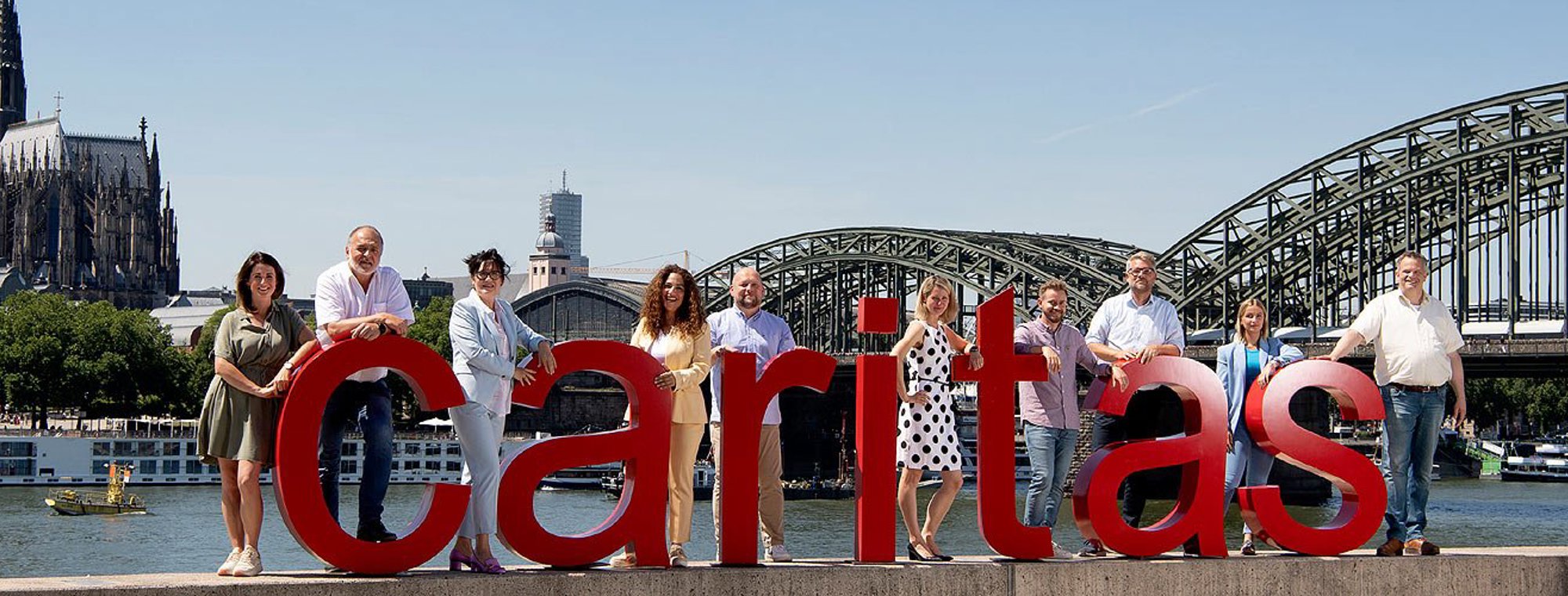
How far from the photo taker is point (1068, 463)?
511 inches

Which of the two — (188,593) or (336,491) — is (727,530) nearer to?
(336,491)

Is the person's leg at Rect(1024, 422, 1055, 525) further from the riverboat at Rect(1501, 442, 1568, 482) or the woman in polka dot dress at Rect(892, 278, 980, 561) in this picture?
the riverboat at Rect(1501, 442, 1568, 482)

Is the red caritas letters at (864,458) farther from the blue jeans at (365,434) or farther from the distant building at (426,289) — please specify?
the distant building at (426,289)

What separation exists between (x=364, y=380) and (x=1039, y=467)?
4.45m

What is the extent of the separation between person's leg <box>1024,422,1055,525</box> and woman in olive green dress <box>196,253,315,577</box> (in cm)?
478

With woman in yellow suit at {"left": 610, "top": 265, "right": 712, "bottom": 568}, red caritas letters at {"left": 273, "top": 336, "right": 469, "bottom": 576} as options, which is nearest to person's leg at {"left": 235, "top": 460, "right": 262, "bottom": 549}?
red caritas letters at {"left": 273, "top": 336, "right": 469, "bottom": 576}

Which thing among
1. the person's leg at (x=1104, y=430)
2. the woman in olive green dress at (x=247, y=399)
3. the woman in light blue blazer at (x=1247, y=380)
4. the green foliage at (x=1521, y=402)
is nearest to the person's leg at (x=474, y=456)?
the woman in olive green dress at (x=247, y=399)

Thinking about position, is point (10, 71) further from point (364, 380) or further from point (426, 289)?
point (364, 380)

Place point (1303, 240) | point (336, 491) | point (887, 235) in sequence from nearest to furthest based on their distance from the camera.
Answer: point (336, 491) < point (1303, 240) < point (887, 235)

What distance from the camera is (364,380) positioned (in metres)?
11.1

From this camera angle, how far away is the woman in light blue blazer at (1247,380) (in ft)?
43.9

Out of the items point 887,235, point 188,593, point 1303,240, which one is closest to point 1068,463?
point 188,593

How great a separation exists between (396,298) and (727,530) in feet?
7.85

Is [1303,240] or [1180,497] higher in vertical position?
[1303,240]
